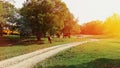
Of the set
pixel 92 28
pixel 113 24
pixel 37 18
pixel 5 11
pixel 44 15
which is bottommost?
pixel 92 28

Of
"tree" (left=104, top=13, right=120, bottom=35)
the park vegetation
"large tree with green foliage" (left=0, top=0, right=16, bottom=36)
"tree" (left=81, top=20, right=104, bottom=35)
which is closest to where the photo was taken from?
"large tree with green foliage" (left=0, top=0, right=16, bottom=36)

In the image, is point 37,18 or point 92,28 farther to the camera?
point 92,28

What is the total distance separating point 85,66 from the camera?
19.6 meters

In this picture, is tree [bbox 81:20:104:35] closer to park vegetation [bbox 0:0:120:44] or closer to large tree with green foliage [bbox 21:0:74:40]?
park vegetation [bbox 0:0:120:44]

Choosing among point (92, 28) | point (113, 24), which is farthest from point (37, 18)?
point (92, 28)

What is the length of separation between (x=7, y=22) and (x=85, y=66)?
5615 centimetres

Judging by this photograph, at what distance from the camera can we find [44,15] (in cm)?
5750

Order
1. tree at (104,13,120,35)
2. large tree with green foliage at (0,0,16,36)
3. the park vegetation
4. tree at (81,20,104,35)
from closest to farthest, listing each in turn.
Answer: large tree with green foliage at (0,0,16,36) → the park vegetation → tree at (104,13,120,35) → tree at (81,20,104,35)

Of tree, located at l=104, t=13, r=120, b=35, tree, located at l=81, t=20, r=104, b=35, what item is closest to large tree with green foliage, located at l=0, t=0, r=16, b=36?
tree, located at l=104, t=13, r=120, b=35

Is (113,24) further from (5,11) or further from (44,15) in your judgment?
(5,11)

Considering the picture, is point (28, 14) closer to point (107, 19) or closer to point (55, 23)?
point (55, 23)

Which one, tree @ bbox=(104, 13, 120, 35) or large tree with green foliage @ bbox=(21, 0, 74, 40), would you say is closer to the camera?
large tree with green foliage @ bbox=(21, 0, 74, 40)

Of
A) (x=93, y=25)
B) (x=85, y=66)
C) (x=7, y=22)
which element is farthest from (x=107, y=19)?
(x=85, y=66)

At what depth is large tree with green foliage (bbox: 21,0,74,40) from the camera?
189 ft
